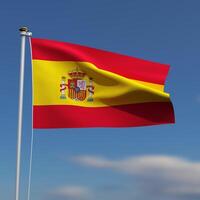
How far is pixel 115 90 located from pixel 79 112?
173 cm

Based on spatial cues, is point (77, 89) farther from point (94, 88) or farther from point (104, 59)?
point (104, 59)

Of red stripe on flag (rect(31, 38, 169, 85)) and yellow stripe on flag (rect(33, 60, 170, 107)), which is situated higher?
red stripe on flag (rect(31, 38, 169, 85))

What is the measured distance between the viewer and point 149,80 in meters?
22.7

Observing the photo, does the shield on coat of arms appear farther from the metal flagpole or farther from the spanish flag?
the metal flagpole

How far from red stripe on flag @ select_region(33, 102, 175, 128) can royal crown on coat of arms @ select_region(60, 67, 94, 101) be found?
464 mm

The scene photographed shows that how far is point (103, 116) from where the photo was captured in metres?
22.4

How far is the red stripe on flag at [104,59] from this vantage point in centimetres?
2259

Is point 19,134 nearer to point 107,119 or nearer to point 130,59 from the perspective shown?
point 107,119

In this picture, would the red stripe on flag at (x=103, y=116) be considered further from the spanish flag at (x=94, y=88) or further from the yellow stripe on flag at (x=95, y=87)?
the yellow stripe on flag at (x=95, y=87)

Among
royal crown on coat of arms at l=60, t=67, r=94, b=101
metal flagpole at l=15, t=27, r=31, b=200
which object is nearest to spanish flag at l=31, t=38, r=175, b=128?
royal crown on coat of arms at l=60, t=67, r=94, b=101

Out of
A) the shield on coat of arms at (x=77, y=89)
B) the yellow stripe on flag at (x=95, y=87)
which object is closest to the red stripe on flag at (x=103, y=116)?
the yellow stripe on flag at (x=95, y=87)

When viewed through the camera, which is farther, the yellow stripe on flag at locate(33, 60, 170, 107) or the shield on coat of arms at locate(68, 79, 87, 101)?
the shield on coat of arms at locate(68, 79, 87, 101)

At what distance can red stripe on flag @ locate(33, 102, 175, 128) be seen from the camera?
861 inches

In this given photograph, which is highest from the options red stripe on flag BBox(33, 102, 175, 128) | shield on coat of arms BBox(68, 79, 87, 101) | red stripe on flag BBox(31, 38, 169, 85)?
red stripe on flag BBox(31, 38, 169, 85)
